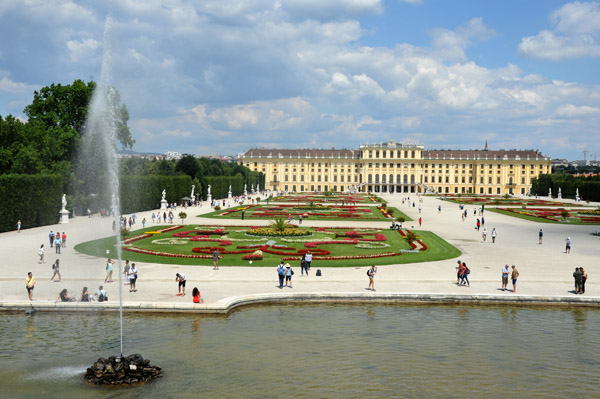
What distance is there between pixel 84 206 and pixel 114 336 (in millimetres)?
42862

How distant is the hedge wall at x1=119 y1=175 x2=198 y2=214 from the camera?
63.5 m

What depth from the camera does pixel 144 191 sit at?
2562 inches

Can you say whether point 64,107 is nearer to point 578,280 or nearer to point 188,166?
point 188,166

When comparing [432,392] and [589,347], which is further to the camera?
[589,347]

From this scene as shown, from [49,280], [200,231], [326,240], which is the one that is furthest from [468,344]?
[200,231]

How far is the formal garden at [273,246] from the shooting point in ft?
96.4

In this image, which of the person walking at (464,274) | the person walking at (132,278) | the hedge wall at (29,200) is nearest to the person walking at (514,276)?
the person walking at (464,274)

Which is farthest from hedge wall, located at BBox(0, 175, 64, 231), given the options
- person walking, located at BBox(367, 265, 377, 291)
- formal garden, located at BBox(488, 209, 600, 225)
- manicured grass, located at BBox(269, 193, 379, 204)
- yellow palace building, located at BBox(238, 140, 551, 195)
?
yellow palace building, located at BBox(238, 140, 551, 195)

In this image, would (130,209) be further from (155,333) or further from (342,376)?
(342,376)

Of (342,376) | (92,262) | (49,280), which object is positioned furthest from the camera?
(92,262)

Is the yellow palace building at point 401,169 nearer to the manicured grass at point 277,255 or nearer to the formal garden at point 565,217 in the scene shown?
the formal garden at point 565,217

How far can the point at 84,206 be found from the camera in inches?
2202

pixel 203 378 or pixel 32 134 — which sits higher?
pixel 32 134

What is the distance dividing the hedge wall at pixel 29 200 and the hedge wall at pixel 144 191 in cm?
1276
